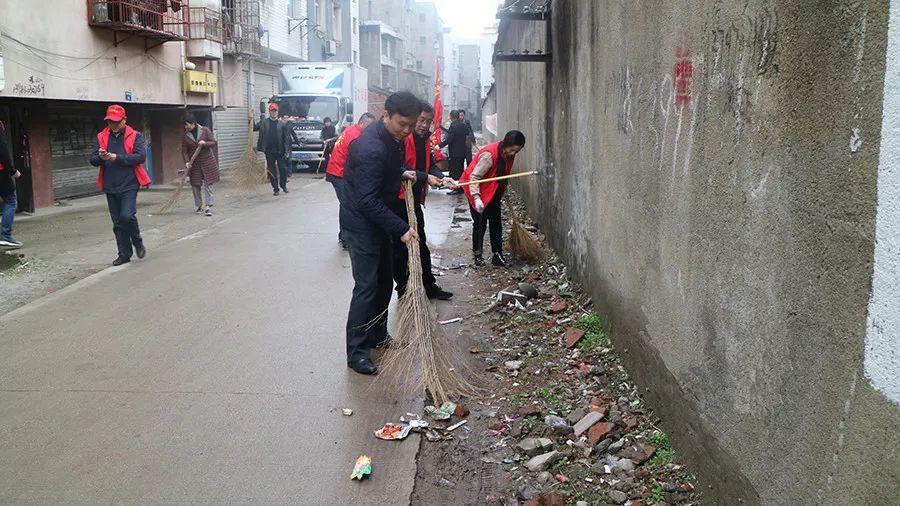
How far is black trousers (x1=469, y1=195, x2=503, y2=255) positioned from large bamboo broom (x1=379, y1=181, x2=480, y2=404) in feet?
10.1

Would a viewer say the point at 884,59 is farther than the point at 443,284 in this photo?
No

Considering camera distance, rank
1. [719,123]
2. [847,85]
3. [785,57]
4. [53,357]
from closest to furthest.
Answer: [847,85] → [785,57] → [719,123] → [53,357]

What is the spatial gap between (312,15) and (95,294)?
94.3 ft

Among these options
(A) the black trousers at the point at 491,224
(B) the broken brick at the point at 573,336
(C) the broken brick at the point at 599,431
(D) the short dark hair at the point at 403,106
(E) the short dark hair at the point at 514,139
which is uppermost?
(D) the short dark hair at the point at 403,106

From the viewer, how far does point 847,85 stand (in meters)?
2.08

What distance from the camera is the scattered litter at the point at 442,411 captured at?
4553 mm

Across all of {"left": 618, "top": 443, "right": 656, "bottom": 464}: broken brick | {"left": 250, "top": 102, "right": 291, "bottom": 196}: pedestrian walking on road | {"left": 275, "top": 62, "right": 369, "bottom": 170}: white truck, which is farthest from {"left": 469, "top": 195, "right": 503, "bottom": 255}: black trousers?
{"left": 275, "top": 62, "right": 369, "bottom": 170}: white truck

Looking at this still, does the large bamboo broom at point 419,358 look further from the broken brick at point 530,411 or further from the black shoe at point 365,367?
the broken brick at point 530,411

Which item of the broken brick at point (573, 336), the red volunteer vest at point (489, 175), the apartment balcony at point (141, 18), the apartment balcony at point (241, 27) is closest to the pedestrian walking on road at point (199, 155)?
the apartment balcony at point (141, 18)

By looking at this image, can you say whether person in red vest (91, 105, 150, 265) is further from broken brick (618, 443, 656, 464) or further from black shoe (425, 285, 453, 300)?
broken brick (618, 443, 656, 464)

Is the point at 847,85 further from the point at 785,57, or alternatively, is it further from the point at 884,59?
the point at 785,57

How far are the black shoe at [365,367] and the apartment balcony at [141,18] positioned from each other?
11581 mm

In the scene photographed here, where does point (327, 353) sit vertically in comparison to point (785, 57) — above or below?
below

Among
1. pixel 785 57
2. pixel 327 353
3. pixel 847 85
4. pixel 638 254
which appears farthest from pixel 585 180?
pixel 847 85
